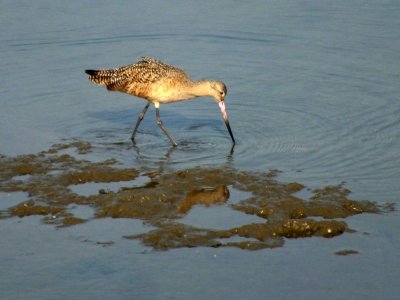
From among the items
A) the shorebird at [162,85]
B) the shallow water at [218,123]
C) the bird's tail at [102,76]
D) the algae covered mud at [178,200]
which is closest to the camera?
the shallow water at [218,123]

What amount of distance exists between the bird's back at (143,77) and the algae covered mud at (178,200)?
146 cm

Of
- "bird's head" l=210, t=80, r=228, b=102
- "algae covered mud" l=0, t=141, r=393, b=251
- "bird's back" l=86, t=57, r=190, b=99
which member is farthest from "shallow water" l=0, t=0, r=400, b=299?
"bird's back" l=86, t=57, r=190, b=99

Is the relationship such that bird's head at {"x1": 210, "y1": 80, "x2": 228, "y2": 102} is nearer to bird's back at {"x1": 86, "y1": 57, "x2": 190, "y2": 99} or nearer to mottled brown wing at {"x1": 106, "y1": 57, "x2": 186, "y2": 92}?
bird's back at {"x1": 86, "y1": 57, "x2": 190, "y2": 99}

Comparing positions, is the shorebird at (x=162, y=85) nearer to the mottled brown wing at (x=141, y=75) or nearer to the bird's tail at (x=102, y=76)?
the mottled brown wing at (x=141, y=75)

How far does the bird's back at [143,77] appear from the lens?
37.3 feet

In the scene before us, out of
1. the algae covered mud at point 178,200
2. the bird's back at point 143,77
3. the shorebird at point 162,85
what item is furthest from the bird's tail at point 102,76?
the algae covered mud at point 178,200

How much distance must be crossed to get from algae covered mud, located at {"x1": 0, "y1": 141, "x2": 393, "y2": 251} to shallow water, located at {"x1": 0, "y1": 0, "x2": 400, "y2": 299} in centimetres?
15

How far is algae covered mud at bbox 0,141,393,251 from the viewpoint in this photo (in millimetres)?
8227

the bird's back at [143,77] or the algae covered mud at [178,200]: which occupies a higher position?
the bird's back at [143,77]

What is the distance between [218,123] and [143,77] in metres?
1.16

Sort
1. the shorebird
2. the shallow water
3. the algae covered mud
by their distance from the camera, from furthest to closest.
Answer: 1. the shorebird
2. the algae covered mud
3. the shallow water

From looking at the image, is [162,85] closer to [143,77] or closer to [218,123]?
[143,77]

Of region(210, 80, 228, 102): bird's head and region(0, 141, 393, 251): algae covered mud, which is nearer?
region(0, 141, 393, 251): algae covered mud

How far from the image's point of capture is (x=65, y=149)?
10719 millimetres
